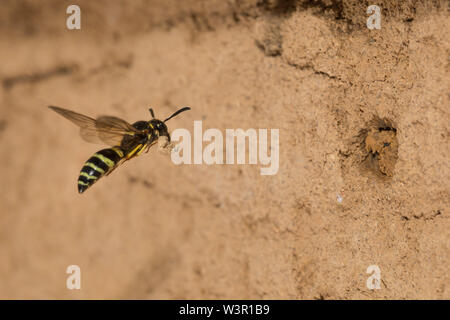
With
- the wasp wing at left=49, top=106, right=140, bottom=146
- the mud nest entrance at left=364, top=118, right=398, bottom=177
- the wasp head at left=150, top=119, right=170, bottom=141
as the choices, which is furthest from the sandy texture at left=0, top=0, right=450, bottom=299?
the wasp wing at left=49, top=106, right=140, bottom=146

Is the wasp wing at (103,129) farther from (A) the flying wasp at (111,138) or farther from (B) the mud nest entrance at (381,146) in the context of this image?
(B) the mud nest entrance at (381,146)

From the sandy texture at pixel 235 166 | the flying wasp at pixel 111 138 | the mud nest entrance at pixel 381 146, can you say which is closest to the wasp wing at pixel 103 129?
the flying wasp at pixel 111 138

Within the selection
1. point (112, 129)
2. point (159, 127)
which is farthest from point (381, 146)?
point (112, 129)

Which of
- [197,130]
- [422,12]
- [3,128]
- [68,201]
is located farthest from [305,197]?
[3,128]

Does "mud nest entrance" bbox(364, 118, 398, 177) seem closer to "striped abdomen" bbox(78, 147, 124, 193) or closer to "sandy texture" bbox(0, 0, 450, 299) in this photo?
"sandy texture" bbox(0, 0, 450, 299)
